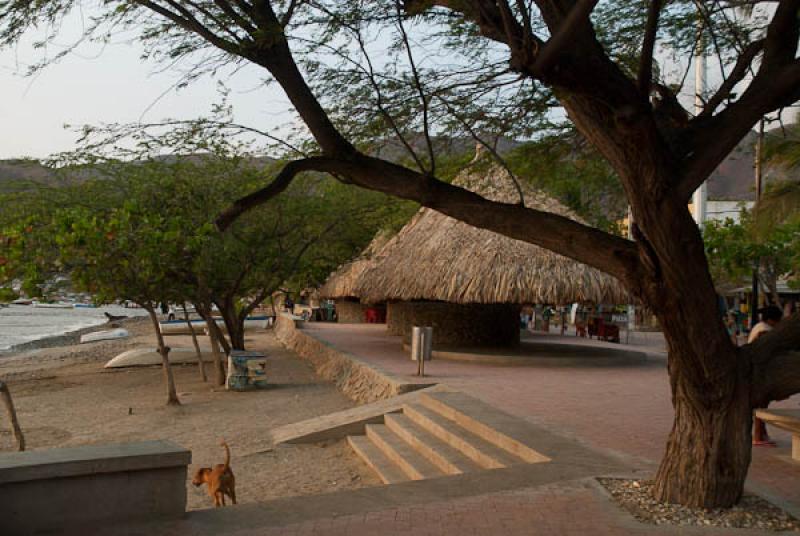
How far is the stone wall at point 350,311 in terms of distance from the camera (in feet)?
111

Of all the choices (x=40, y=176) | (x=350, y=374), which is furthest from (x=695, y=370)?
(x=40, y=176)

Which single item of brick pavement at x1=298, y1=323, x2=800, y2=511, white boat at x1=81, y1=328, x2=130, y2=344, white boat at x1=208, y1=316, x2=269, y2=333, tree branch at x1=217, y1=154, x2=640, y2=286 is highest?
→ tree branch at x1=217, y1=154, x2=640, y2=286

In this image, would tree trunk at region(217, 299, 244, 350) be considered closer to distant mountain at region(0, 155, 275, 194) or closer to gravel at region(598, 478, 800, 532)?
distant mountain at region(0, 155, 275, 194)

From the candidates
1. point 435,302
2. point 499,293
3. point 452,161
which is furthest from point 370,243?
point 452,161

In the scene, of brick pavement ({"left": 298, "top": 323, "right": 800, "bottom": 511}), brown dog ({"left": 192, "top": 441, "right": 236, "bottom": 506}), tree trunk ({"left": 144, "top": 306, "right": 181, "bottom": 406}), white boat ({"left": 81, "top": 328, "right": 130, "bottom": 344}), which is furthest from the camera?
white boat ({"left": 81, "top": 328, "right": 130, "bottom": 344})

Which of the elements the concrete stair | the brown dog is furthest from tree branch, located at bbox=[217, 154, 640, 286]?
the brown dog

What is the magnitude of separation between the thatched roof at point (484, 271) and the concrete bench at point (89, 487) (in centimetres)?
947

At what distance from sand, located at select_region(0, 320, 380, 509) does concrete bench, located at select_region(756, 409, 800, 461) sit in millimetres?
4161

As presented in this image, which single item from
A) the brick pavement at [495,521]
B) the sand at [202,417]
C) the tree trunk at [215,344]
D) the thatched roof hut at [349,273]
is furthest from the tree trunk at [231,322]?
the brick pavement at [495,521]

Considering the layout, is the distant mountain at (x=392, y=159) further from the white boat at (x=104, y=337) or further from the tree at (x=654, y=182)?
the white boat at (x=104, y=337)

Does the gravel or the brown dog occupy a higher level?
the gravel

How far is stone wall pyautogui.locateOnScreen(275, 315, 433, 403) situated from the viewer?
1263cm

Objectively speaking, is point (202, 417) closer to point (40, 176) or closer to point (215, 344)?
point (215, 344)

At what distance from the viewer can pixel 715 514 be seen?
5.51 m
